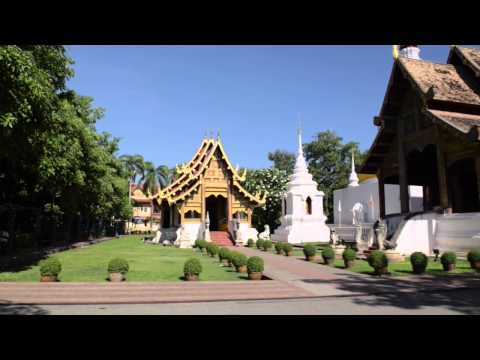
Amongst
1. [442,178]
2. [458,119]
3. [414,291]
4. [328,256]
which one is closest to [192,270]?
[414,291]

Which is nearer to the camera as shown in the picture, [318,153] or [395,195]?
[395,195]

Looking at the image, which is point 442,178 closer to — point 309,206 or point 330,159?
point 309,206

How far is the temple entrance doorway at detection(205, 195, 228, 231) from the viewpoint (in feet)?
107

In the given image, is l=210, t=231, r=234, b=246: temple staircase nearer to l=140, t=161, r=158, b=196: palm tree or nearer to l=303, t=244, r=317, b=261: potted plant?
l=303, t=244, r=317, b=261: potted plant

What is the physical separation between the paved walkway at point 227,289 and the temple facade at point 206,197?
17.2 meters

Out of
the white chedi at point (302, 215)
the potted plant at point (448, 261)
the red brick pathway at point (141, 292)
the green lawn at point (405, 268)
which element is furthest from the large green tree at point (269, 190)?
the red brick pathway at point (141, 292)

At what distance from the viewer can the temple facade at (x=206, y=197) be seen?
95.0ft

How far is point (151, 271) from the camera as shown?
13727 mm

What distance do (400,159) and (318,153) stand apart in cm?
3566

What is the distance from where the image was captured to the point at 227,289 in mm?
9992

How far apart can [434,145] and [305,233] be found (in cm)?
1397
